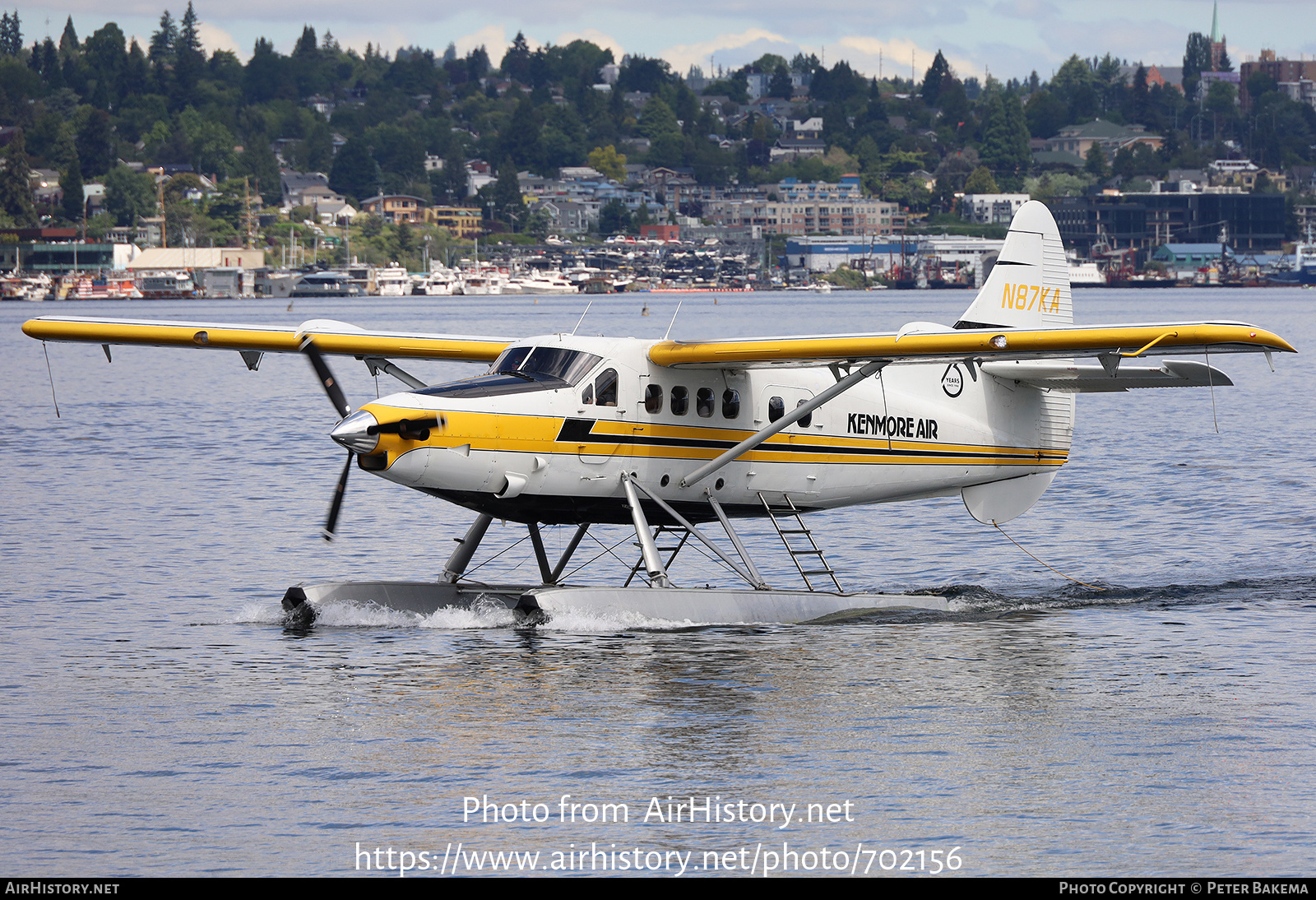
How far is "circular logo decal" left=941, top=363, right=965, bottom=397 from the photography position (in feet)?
58.3

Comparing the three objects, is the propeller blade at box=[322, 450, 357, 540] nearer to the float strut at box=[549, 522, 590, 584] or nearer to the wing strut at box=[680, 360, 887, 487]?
the float strut at box=[549, 522, 590, 584]

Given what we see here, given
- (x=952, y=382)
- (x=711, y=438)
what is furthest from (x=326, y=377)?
(x=952, y=382)

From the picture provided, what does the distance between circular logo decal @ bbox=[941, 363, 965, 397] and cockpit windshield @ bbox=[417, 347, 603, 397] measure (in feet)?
13.6

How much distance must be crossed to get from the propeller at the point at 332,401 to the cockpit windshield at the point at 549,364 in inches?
54.8

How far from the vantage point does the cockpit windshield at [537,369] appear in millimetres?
15141

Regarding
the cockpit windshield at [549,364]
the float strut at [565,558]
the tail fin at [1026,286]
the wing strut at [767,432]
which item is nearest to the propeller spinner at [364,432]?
the cockpit windshield at [549,364]

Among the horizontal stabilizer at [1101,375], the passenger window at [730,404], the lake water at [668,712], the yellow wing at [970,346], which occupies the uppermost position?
the yellow wing at [970,346]

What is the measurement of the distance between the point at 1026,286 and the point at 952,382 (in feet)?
5.50

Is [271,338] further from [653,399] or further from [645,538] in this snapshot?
[645,538]

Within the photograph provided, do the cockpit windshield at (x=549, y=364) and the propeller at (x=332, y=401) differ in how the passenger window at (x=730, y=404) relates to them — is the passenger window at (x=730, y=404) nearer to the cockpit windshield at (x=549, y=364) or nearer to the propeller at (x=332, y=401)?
the cockpit windshield at (x=549, y=364)

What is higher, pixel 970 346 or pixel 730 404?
pixel 970 346

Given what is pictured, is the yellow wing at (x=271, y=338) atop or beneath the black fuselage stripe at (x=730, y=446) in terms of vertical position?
atop

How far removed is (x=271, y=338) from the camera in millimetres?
16750

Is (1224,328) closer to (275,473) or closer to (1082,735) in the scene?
(1082,735)
